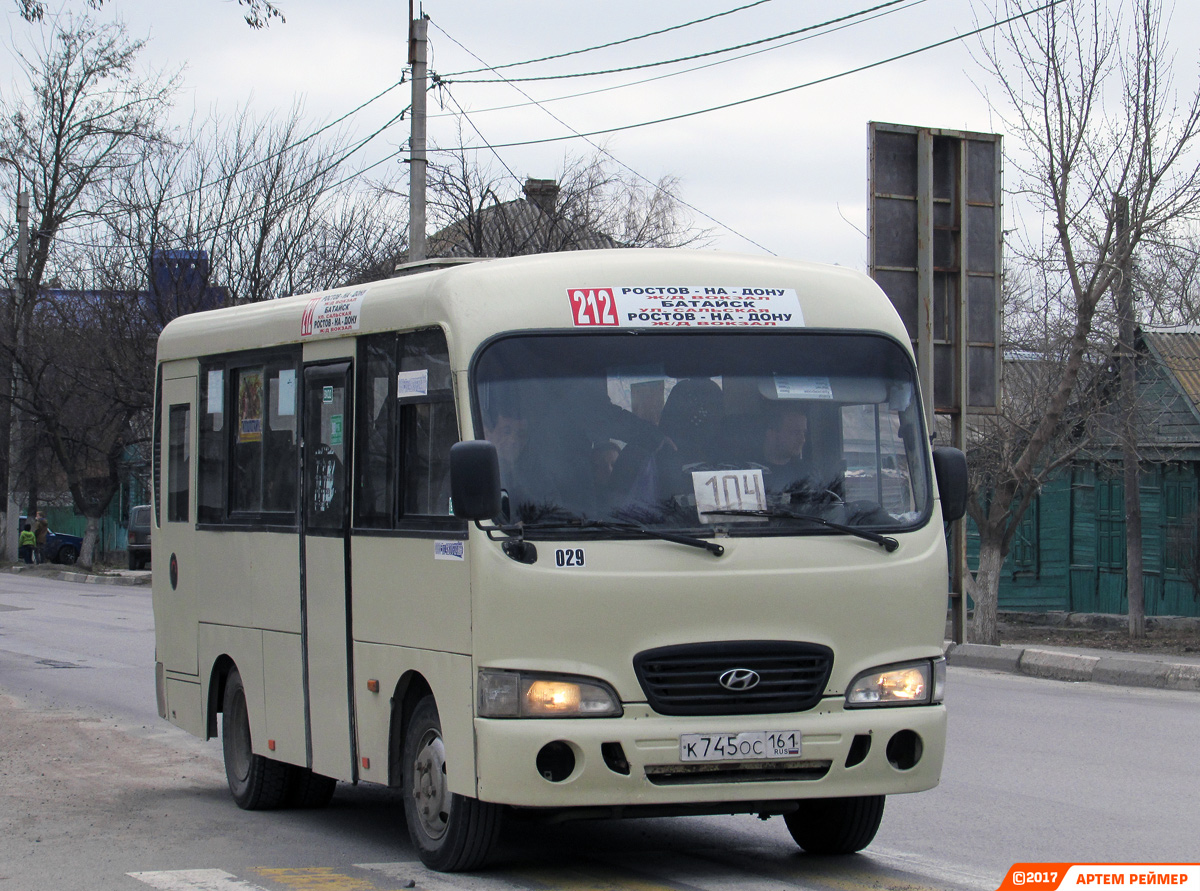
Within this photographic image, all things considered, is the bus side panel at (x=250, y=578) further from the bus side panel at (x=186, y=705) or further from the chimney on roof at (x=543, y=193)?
the chimney on roof at (x=543, y=193)

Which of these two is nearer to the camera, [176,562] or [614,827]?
[614,827]

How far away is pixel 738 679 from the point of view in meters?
5.99

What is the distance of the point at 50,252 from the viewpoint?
44812 millimetres

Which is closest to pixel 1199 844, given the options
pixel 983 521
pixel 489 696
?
pixel 489 696

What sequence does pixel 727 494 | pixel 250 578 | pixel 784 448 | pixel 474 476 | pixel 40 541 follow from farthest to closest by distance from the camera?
pixel 40 541 < pixel 250 578 < pixel 784 448 < pixel 727 494 < pixel 474 476

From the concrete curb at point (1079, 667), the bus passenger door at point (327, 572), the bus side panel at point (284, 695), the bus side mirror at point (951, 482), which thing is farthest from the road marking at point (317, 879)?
the concrete curb at point (1079, 667)

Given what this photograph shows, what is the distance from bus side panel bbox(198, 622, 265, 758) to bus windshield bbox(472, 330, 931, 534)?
2.77 metres

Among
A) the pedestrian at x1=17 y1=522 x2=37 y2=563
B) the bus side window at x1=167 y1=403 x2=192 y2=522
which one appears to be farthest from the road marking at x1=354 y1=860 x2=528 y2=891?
the pedestrian at x1=17 y1=522 x2=37 y2=563

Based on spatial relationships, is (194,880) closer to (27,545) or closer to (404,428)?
(404,428)

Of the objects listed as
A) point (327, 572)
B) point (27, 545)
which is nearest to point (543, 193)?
point (27, 545)

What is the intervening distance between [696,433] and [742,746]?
4.06 feet

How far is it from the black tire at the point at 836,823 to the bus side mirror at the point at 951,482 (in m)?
1.24

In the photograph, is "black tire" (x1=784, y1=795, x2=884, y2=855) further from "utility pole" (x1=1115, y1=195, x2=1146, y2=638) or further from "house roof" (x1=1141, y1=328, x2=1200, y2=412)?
"house roof" (x1=1141, y1=328, x2=1200, y2=412)

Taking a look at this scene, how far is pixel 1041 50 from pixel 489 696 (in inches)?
554
